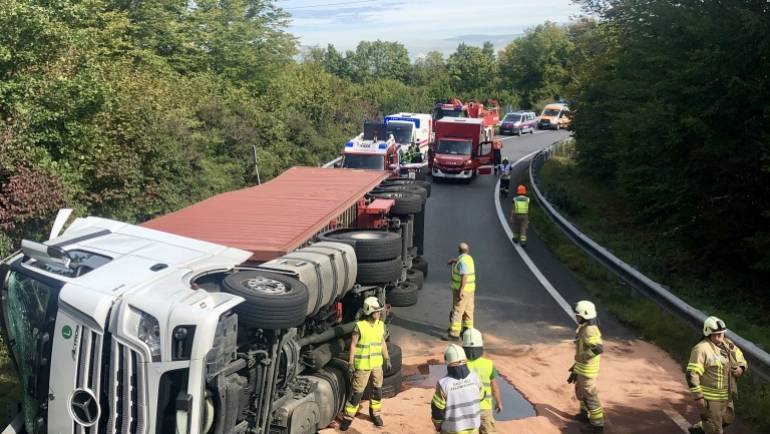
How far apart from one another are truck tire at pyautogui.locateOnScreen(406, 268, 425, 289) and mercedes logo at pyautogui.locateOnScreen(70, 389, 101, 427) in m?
8.67

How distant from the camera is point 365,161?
81.7ft

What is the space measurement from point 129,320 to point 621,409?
6.22 metres

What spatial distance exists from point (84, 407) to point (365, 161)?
19.5 meters

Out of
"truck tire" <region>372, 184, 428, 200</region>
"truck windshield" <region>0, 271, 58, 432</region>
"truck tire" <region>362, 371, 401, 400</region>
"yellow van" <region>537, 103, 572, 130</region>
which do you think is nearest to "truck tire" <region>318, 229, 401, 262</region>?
"truck tire" <region>362, 371, 401, 400</region>

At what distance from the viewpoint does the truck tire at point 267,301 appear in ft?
21.4

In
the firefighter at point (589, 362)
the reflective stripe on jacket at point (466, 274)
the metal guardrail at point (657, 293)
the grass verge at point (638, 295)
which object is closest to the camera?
the firefighter at point (589, 362)

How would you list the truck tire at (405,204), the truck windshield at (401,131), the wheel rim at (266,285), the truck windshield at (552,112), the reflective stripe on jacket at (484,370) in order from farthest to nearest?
the truck windshield at (552,112) → the truck windshield at (401,131) → the truck tire at (405,204) → the reflective stripe on jacket at (484,370) → the wheel rim at (266,285)

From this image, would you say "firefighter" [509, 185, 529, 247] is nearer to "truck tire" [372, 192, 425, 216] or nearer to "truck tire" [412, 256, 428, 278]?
"truck tire" [412, 256, 428, 278]

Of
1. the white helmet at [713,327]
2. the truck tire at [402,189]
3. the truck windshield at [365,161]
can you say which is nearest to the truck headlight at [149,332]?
the white helmet at [713,327]

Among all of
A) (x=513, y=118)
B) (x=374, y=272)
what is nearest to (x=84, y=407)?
(x=374, y=272)

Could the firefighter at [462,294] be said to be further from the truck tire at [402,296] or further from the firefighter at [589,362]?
the firefighter at [589,362]

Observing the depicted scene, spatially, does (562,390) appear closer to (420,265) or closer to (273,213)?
(273,213)

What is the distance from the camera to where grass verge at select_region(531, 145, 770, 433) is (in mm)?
9508

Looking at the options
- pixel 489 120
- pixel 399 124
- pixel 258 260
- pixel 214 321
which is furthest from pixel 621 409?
pixel 489 120
